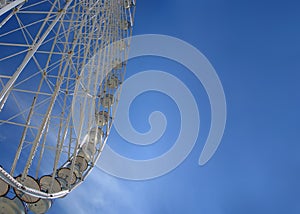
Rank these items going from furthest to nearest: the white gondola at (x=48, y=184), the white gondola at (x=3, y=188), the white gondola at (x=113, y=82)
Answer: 1. the white gondola at (x=113, y=82)
2. the white gondola at (x=48, y=184)
3. the white gondola at (x=3, y=188)

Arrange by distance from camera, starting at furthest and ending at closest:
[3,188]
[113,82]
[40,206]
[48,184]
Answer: [113,82] < [48,184] < [40,206] < [3,188]

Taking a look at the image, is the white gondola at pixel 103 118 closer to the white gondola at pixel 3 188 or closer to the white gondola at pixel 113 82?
the white gondola at pixel 113 82

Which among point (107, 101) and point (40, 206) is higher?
point (107, 101)

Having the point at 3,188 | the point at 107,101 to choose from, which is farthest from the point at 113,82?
the point at 3,188

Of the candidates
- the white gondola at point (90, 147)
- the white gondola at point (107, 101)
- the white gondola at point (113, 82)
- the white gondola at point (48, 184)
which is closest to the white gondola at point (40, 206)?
the white gondola at point (48, 184)

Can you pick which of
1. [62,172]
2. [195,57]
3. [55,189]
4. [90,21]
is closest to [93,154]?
[62,172]

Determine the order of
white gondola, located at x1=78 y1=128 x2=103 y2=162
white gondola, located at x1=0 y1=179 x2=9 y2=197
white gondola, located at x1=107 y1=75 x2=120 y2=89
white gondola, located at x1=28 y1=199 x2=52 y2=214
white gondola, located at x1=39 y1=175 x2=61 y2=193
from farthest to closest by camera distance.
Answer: white gondola, located at x1=107 y1=75 x2=120 y2=89
white gondola, located at x1=78 y1=128 x2=103 y2=162
white gondola, located at x1=39 y1=175 x2=61 y2=193
white gondola, located at x1=28 y1=199 x2=52 y2=214
white gondola, located at x1=0 y1=179 x2=9 y2=197

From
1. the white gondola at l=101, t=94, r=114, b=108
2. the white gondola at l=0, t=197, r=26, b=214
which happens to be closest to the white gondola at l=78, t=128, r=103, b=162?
the white gondola at l=101, t=94, r=114, b=108

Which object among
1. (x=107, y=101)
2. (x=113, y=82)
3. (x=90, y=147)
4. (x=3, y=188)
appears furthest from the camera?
(x=113, y=82)

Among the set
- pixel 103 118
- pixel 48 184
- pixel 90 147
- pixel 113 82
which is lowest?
pixel 48 184

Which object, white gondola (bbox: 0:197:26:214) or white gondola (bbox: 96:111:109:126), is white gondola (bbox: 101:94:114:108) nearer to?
white gondola (bbox: 96:111:109:126)

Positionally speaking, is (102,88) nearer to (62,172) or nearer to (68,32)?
(68,32)

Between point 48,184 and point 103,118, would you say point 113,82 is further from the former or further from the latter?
point 48,184

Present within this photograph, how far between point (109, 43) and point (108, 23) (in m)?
1.24
